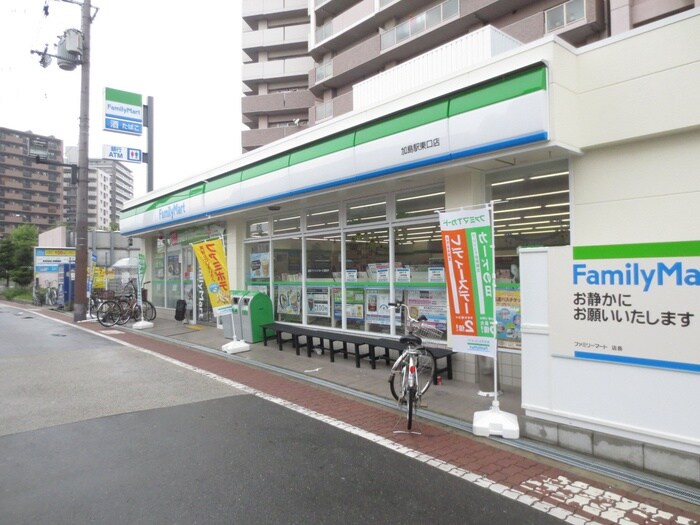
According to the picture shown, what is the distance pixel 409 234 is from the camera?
7.89 m

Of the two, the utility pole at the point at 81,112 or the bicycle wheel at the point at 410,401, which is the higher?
the utility pole at the point at 81,112

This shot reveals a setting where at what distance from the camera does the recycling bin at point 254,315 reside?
33.6ft

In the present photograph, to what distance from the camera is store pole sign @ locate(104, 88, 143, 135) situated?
15812 mm

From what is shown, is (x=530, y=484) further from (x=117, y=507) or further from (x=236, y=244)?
(x=236, y=244)

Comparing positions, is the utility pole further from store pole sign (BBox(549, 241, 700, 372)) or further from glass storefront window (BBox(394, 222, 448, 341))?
store pole sign (BBox(549, 241, 700, 372))

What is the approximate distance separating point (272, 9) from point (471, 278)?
42211 millimetres

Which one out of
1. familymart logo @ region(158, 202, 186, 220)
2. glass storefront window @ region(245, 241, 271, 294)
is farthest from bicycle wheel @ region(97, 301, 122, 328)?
glass storefront window @ region(245, 241, 271, 294)

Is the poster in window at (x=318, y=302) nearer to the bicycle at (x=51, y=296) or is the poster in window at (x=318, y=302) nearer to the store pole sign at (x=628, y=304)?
the store pole sign at (x=628, y=304)

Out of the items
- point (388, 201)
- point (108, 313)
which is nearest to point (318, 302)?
point (388, 201)

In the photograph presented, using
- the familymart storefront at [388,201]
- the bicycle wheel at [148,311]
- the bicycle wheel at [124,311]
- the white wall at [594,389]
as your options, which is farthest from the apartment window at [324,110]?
the white wall at [594,389]

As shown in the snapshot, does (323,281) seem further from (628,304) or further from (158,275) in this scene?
(158,275)

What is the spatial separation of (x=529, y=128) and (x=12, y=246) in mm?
54724

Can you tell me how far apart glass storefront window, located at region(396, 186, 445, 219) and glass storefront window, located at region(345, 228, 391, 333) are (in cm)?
51

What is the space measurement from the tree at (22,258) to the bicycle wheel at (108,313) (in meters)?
33.4
